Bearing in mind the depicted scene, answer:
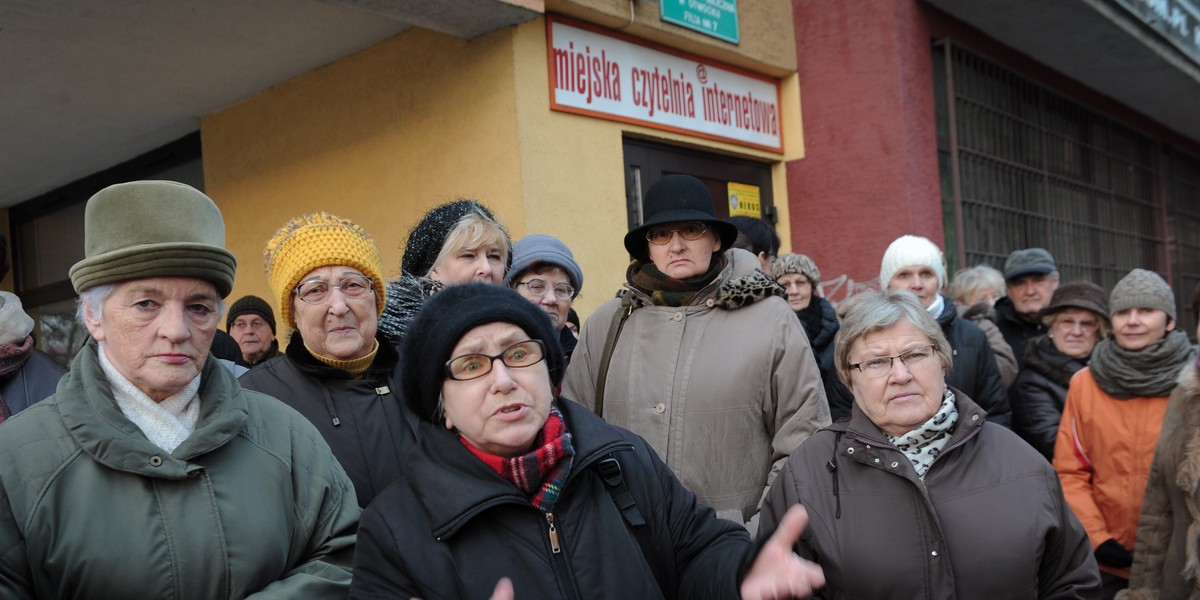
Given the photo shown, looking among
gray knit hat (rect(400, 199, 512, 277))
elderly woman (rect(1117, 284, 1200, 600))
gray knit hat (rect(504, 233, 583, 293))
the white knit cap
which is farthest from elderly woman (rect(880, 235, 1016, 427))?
gray knit hat (rect(400, 199, 512, 277))

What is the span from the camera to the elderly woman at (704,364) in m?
2.87

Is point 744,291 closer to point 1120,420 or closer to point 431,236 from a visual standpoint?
point 431,236

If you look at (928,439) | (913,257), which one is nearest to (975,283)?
(913,257)

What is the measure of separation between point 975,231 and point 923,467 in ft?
20.9

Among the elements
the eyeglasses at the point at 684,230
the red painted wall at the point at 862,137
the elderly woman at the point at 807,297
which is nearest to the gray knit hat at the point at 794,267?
the elderly woman at the point at 807,297

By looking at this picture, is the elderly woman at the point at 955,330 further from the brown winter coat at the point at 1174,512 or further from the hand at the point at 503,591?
the hand at the point at 503,591

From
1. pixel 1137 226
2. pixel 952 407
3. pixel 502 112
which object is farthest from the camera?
pixel 1137 226

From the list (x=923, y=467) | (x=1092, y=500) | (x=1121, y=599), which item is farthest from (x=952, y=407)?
(x=1092, y=500)

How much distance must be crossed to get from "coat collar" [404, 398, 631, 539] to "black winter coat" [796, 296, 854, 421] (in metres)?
2.15

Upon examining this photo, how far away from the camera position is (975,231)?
26.9ft

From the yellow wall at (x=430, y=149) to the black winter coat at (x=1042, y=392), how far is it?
2.52 meters

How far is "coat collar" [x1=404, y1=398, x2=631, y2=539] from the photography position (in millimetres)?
1834

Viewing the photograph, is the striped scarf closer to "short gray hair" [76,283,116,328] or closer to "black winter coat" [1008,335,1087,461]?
"short gray hair" [76,283,116,328]

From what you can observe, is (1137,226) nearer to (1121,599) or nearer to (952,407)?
(1121,599)
